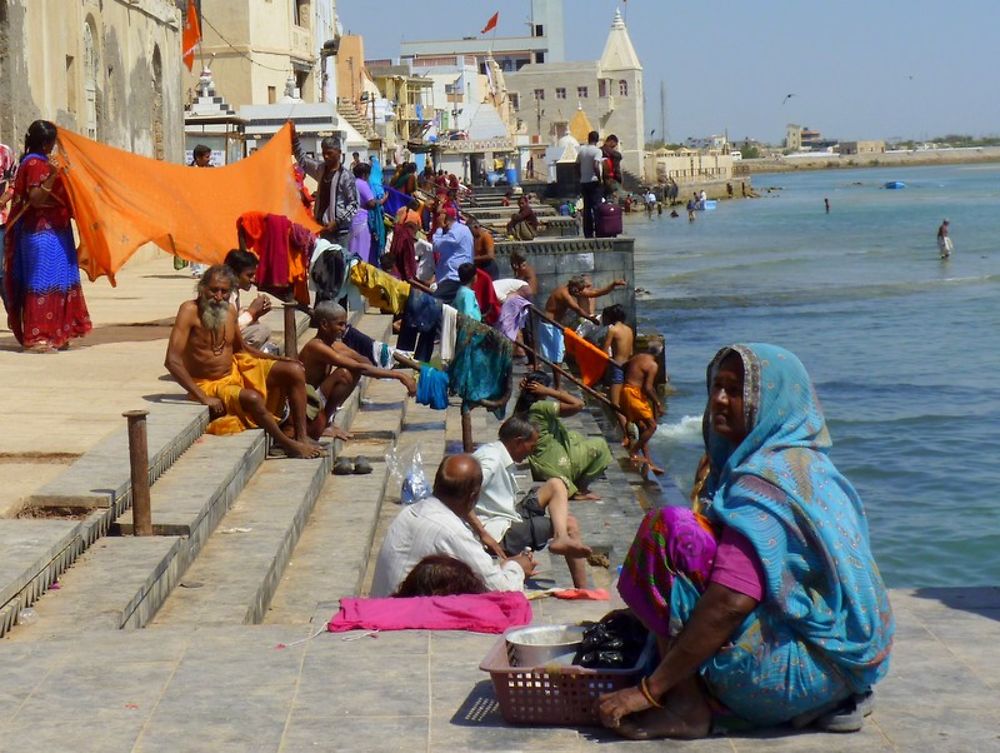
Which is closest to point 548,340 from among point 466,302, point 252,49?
point 466,302

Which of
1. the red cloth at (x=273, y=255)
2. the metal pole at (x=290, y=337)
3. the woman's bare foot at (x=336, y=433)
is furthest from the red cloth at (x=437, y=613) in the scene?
the red cloth at (x=273, y=255)

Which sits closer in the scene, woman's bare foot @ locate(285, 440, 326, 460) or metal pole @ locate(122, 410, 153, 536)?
metal pole @ locate(122, 410, 153, 536)

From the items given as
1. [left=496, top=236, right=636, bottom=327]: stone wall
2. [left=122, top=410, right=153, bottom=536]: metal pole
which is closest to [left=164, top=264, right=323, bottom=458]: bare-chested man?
[left=122, top=410, right=153, bottom=536]: metal pole

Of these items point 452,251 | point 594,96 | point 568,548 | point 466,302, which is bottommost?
point 568,548

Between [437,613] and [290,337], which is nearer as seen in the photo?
[437,613]

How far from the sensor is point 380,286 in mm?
11227

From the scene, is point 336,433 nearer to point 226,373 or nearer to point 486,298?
point 226,373

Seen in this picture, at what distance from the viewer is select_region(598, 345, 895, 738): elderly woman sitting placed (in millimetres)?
3910

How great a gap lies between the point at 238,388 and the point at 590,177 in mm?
13707

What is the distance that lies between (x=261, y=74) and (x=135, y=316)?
28.1m

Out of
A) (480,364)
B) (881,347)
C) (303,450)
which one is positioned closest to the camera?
(303,450)

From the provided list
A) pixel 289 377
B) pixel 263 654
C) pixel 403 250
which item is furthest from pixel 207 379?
pixel 403 250

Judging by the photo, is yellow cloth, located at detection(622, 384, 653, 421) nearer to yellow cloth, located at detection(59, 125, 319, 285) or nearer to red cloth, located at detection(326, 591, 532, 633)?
yellow cloth, located at detection(59, 125, 319, 285)

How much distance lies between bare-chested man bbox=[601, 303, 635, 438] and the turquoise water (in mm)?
992
